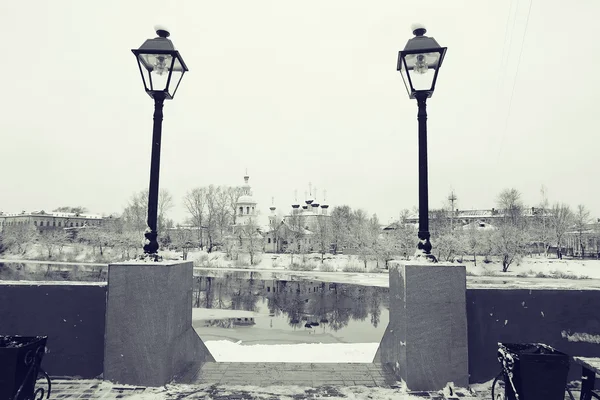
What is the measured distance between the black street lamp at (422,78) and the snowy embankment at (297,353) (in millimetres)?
5588

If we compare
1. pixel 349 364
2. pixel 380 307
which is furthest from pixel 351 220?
pixel 349 364

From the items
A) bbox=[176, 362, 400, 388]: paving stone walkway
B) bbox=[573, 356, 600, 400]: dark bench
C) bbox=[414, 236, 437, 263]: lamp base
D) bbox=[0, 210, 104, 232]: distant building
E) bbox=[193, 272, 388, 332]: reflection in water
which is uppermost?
bbox=[0, 210, 104, 232]: distant building

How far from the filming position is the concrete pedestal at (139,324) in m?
5.14

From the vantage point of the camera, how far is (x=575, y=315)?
539cm

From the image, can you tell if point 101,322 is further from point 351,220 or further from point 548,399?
point 351,220

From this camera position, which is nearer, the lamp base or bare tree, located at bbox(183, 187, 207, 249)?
the lamp base

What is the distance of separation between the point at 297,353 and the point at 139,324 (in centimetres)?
759

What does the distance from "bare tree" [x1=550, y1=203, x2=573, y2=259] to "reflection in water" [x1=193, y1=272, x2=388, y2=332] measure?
5356cm

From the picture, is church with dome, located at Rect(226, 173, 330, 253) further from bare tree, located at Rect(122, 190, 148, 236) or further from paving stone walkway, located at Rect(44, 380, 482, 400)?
paving stone walkway, located at Rect(44, 380, 482, 400)

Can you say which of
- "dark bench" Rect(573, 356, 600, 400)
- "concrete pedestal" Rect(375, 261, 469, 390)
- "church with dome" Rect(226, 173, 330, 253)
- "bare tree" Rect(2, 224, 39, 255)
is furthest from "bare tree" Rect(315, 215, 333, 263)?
"dark bench" Rect(573, 356, 600, 400)

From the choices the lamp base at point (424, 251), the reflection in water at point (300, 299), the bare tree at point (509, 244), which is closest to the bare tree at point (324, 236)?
the bare tree at point (509, 244)

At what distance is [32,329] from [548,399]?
6121mm

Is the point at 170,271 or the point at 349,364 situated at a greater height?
the point at 170,271

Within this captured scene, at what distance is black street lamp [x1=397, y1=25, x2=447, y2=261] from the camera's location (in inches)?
227
